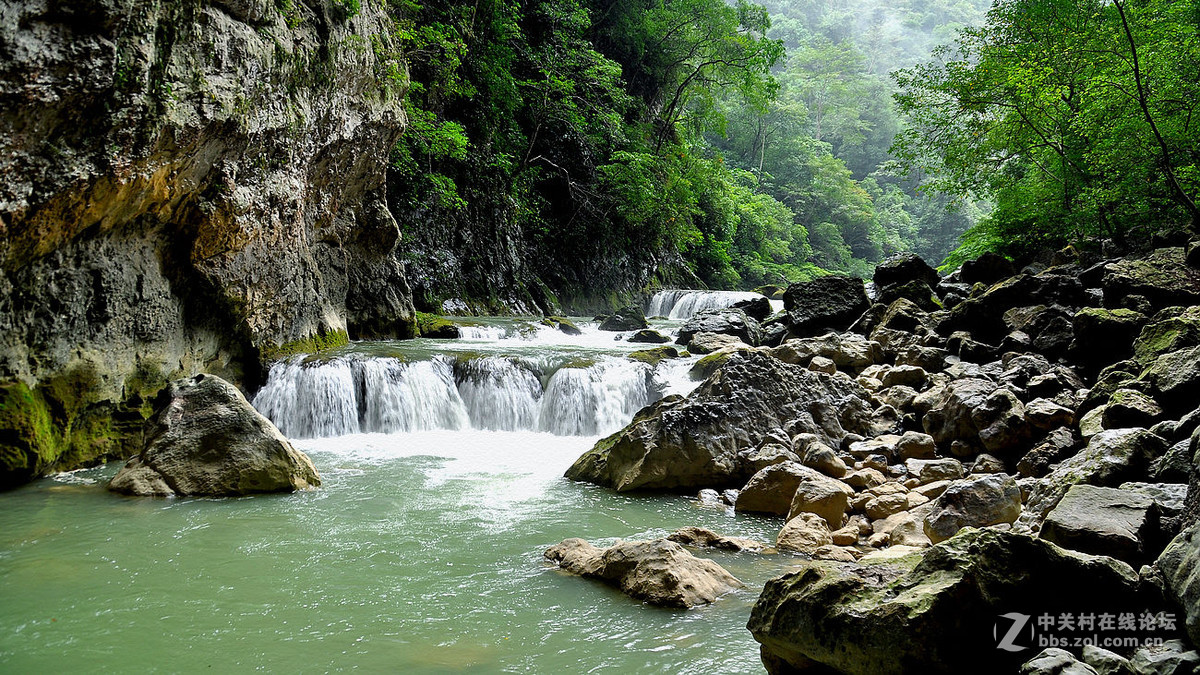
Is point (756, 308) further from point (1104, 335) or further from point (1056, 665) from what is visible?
point (1056, 665)

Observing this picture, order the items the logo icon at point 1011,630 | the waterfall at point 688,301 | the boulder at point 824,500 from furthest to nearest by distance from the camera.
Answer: the waterfall at point 688,301 → the boulder at point 824,500 → the logo icon at point 1011,630

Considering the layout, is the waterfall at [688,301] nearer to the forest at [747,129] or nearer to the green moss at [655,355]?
the forest at [747,129]

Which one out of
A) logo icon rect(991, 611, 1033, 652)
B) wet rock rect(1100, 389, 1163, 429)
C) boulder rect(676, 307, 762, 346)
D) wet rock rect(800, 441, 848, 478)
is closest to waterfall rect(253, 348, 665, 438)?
wet rock rect(800, 441, 848, 478)

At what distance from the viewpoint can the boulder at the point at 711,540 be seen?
4.56 metres

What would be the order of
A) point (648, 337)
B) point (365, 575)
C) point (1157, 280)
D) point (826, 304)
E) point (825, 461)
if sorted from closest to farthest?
point (365, 575) → point (825, 461) → point (1157, 280) → point (826, 304) → point (648, 337)

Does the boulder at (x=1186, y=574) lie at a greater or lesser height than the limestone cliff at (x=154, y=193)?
lesser

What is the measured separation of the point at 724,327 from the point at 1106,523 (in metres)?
11.2

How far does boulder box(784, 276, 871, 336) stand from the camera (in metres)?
12.9

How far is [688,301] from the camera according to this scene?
2270cm

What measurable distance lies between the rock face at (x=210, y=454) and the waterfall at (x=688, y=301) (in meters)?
16.5

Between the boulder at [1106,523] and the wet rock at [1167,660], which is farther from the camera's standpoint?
the boulder at [1106,523]

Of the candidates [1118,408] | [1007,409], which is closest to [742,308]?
[1007,409]

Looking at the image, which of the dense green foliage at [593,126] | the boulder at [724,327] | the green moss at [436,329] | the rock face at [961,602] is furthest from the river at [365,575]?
the dense green foliage at [593,126]

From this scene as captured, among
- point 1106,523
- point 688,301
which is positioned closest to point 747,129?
point 688,301
